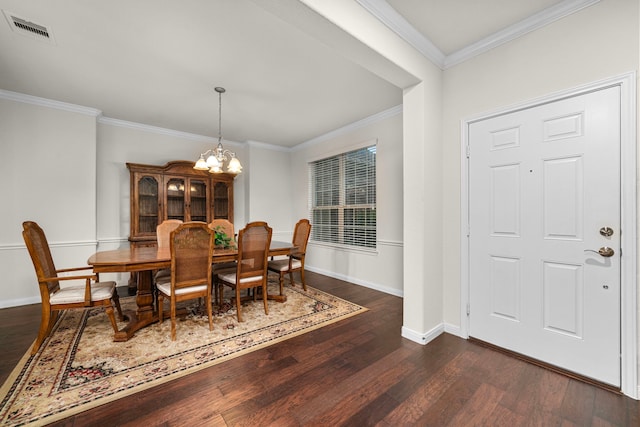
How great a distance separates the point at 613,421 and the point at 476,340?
939mm

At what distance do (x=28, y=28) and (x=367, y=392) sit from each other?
3.81 meters

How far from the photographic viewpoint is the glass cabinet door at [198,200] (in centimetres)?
462

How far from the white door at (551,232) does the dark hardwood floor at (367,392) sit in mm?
245

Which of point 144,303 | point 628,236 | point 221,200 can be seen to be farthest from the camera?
point 221,200

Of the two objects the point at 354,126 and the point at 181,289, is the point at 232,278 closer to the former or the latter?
the point at 181,289

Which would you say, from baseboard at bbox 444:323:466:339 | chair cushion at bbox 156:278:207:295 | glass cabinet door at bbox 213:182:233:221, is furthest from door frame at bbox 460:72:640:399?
glass cabinet door at bbox 213:182:233:221

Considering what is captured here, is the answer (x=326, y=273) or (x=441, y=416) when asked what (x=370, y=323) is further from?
(x=326, y=273)

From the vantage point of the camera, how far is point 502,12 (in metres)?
1.98

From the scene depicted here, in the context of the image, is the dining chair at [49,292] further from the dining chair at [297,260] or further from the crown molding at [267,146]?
the crown molding at [267,146]

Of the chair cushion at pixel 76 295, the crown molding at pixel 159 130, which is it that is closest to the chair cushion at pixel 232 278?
the chair cushion at pixel 76 295

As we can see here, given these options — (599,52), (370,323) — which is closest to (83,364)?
(370,323)

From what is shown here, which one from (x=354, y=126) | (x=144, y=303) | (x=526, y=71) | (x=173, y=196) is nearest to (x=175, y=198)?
(x=173, y=196)

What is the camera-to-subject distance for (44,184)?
347 cm

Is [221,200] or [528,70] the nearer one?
[528,70]
